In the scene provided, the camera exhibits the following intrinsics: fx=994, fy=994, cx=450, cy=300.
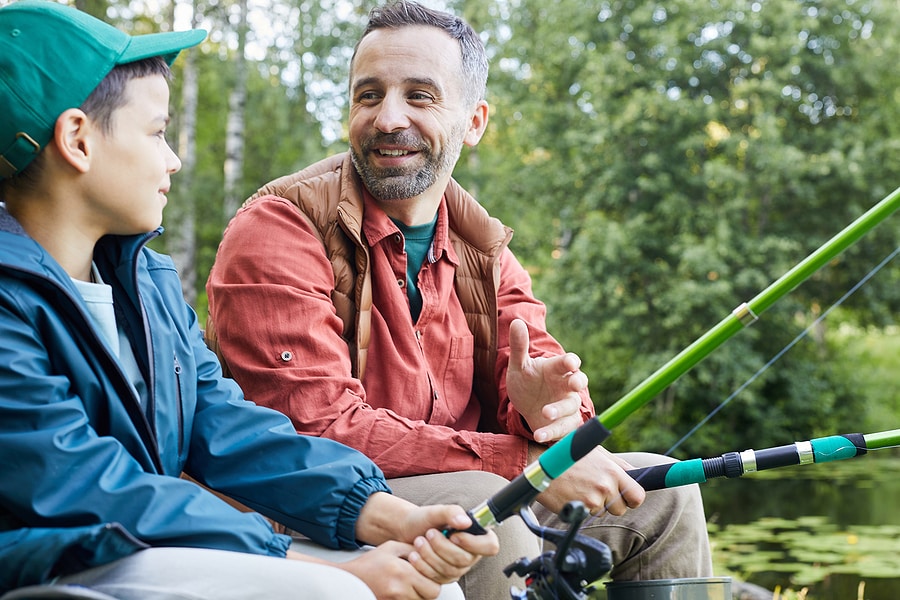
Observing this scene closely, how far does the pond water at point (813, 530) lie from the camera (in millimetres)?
4992

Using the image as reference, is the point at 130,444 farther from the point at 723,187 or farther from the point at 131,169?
the point at 723,187

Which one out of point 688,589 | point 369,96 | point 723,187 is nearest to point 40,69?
point 369,96

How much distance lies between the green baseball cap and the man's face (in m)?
0.83

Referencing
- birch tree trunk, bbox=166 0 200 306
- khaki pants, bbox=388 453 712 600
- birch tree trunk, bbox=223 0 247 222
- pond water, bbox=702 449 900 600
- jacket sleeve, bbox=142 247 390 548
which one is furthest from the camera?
birch tree trunk, bbox=223 0 247 222

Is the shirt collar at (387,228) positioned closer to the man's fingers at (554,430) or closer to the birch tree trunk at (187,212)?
the man's fingers at (554,430)

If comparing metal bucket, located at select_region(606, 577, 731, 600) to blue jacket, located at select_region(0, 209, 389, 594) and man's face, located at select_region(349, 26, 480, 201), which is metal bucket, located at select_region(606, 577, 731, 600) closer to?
blue jacket, located at select_region(0, 209, 389, 594)

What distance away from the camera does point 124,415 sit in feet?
4.46

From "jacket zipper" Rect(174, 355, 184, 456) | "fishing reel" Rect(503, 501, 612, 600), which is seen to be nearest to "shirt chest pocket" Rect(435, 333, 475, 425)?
"jacket zipper" Rect(174, 355, 184, 456)

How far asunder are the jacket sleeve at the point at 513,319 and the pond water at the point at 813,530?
2.03 meters

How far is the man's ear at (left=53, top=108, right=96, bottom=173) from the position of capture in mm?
1397

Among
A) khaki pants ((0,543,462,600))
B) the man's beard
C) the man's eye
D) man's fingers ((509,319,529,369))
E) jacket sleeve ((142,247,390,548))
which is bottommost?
khaki pants ((0,543,462,600))

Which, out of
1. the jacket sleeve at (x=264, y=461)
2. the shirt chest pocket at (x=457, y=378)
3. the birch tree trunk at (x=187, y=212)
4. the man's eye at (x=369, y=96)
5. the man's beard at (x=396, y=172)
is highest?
the birch tree trunk at (x=187, y=212)

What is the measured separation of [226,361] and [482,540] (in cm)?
75

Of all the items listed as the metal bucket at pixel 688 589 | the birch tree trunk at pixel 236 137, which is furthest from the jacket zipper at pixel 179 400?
the birch tree trunk at pixel 236 137
